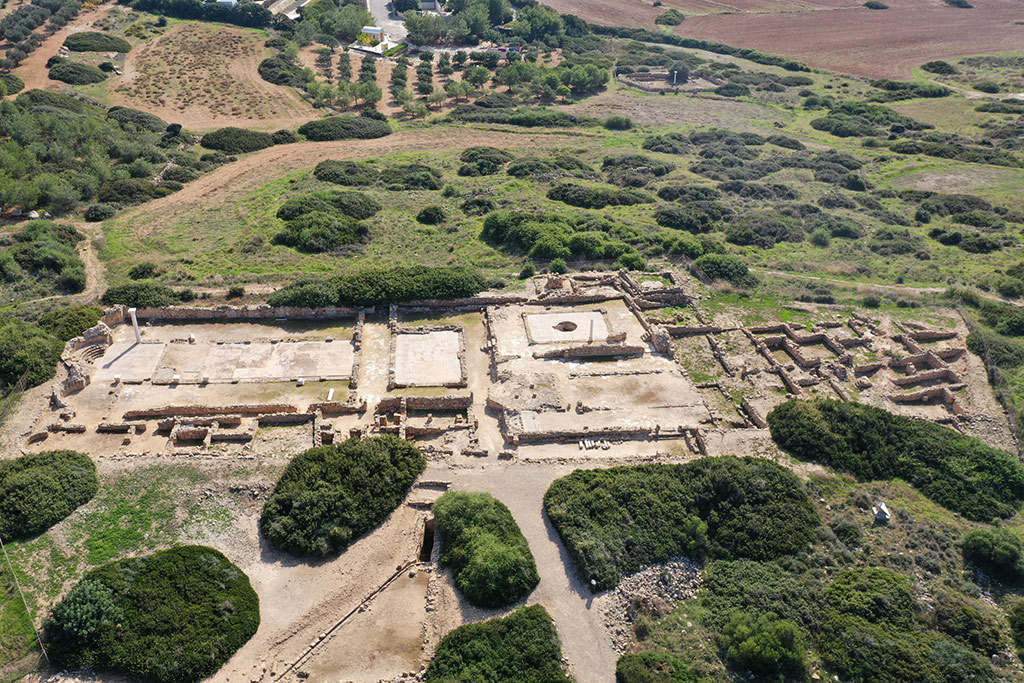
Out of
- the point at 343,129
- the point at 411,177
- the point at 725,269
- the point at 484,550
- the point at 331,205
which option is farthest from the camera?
the point at 343,129

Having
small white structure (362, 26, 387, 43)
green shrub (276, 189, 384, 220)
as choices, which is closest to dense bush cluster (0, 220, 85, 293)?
green shrub (276, 189, 384, 220)

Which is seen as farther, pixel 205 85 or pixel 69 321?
pixel 205 85

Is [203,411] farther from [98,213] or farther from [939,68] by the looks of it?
[939,68]

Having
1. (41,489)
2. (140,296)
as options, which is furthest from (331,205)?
(41,489)

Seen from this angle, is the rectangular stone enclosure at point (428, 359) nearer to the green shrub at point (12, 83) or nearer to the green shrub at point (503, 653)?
the green shrub at point (503, 653)

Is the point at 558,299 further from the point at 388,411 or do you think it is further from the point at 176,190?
the point at 176,190

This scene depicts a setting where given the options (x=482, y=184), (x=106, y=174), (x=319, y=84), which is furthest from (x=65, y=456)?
(x=319, y=84)
